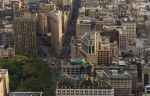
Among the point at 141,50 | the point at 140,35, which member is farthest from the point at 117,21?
the point at 141,50

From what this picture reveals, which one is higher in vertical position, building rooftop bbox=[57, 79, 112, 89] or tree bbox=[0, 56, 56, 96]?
building rooftop bbox=[57, 79, 112, 89]

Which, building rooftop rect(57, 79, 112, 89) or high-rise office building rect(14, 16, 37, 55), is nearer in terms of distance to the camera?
building rooftop rect(57, 79, 112, 89)

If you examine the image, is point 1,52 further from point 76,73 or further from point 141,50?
point 141,50

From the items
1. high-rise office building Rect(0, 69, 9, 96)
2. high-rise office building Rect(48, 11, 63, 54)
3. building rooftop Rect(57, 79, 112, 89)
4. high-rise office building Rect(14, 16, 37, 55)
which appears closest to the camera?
building rooftop Rect(57, 79, 112, 89)

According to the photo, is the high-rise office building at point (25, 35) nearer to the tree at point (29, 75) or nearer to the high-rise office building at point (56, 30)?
the high-rise office building at point (56, 30)

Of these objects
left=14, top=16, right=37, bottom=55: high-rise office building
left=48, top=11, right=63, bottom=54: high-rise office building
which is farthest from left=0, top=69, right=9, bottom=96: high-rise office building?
left=48, top=11, right=63, bottom=54: high-rise office building

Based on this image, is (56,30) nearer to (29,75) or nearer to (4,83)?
(29,75)

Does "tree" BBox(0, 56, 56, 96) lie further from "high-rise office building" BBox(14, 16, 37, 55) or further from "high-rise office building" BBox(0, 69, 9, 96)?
"high-rise office building" BBox(14, 16, 37, 55)

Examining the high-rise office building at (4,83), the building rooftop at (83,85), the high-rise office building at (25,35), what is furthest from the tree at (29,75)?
the high-rise office building at (25,35)
